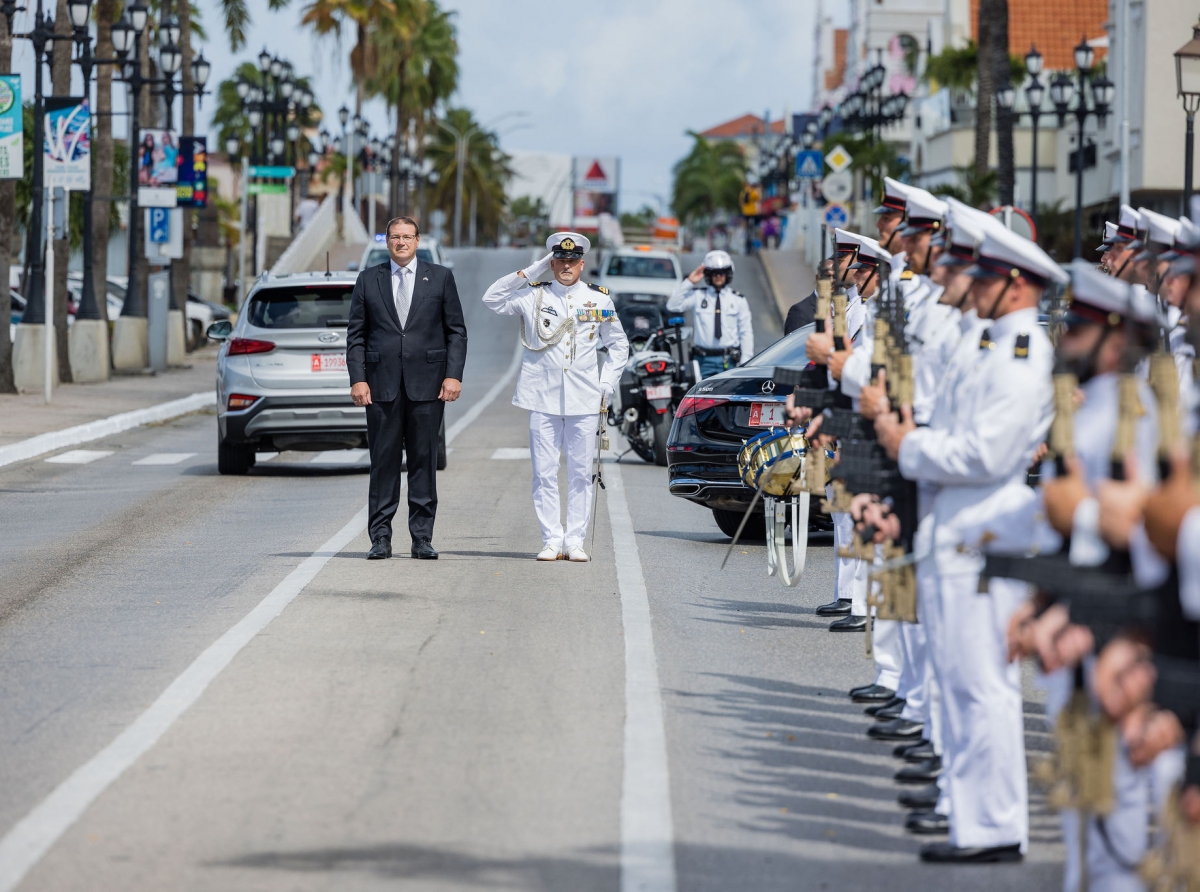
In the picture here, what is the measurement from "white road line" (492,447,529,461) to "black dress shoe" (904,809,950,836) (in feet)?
48.2

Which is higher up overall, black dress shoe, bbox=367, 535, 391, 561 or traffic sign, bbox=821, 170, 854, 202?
traffic sign, bbox=821, 170, 854, 202

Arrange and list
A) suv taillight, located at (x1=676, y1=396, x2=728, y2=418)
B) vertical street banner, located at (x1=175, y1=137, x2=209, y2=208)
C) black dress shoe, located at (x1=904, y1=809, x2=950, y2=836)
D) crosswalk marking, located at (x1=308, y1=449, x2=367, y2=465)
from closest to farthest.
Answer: black dress shoe, located at (x1=904, y1=809, x2=950, y2=836) → suv taillight, located at (x1=676, y1=396, x2=728, y2=418) → crosswalk marking, located at (x1=308, y1=449, x2=367, y2=465) → vertical street banner, located at (x1=175, y1=137, x2=209, y2=208)

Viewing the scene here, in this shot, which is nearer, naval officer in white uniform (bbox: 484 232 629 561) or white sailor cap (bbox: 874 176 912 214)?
white sailor cap (bbox: 874 176 912 214)

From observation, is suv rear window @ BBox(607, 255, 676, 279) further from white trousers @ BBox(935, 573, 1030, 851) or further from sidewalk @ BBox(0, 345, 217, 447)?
white trousers @ BBox(935, 573, 1030, 851)

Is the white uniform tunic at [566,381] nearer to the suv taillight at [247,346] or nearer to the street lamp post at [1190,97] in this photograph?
the suv taillight at [247,346]

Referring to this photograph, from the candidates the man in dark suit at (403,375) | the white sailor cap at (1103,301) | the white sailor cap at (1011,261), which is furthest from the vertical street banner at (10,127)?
A: the white sailor cap at (1103,301)

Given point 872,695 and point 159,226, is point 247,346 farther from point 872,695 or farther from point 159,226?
point 159,226

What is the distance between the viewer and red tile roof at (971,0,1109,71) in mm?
76438

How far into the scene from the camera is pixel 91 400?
28500 mm

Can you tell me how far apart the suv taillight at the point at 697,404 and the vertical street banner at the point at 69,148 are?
47.5 ft

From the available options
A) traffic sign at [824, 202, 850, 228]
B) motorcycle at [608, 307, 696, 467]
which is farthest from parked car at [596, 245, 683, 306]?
motorcycle at [608, 307, 696, 467]

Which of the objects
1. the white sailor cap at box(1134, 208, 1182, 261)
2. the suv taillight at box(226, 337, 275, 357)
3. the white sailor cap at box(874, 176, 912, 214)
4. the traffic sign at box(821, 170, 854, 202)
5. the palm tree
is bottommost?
the suv taillight at box(226, 337, 275, 357)

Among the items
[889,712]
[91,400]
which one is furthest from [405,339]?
[91,400]

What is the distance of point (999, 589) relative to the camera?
5930mm
